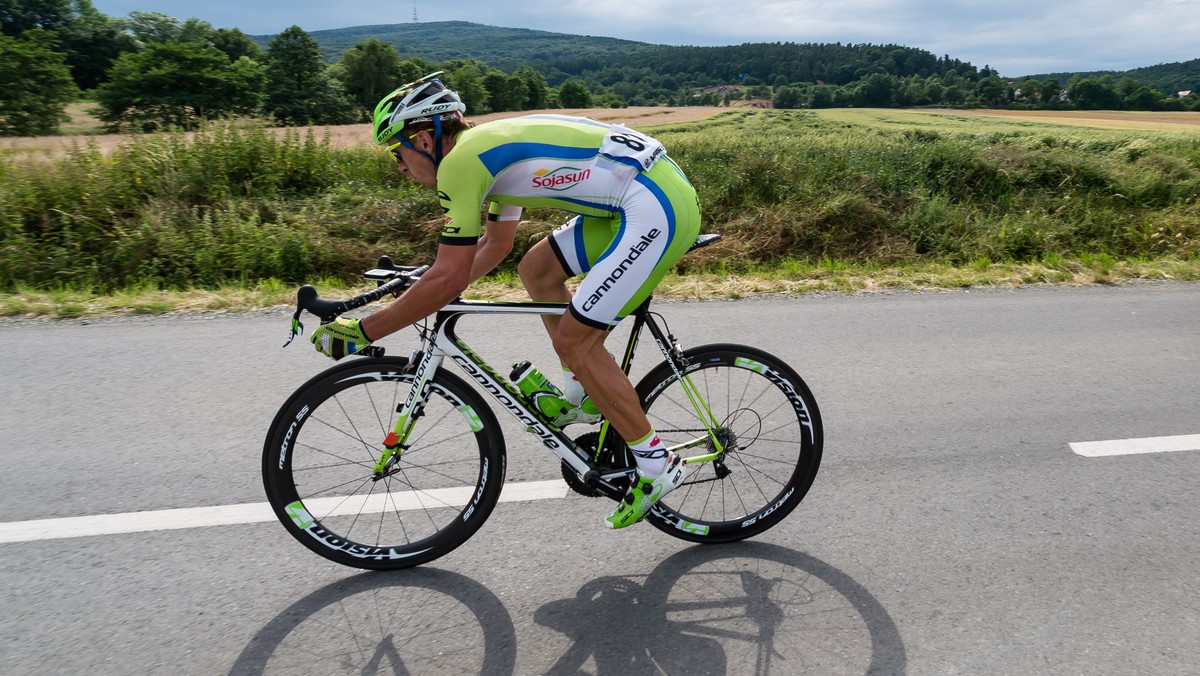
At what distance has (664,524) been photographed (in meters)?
3.13

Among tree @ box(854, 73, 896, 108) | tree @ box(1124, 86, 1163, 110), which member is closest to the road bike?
tree @ box(1124, 86, 1163, 110)

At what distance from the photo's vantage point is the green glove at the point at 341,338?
8.66 feet

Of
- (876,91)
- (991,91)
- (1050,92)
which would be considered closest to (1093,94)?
(1050,92)

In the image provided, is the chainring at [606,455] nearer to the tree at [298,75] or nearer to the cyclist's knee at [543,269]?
the cyclist's knee at [543,269]

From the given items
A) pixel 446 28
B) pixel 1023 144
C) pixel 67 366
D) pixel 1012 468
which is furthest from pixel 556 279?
pixel 446 28

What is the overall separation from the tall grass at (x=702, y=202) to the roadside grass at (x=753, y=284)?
347 millimetres

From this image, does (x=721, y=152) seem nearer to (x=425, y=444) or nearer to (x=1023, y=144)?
(x=1023, y=144)

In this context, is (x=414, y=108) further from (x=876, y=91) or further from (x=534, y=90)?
(x=876, y=91)

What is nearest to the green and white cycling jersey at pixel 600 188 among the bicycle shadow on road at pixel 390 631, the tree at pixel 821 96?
the bicycle shadow on road at pixel 390 631

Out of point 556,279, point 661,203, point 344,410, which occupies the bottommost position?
point 344,410

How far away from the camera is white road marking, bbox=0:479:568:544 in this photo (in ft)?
10.4

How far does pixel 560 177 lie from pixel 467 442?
125 cm

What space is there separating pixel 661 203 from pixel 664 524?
1302mm

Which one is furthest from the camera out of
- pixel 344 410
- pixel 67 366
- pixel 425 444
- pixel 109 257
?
pixel 109 257
